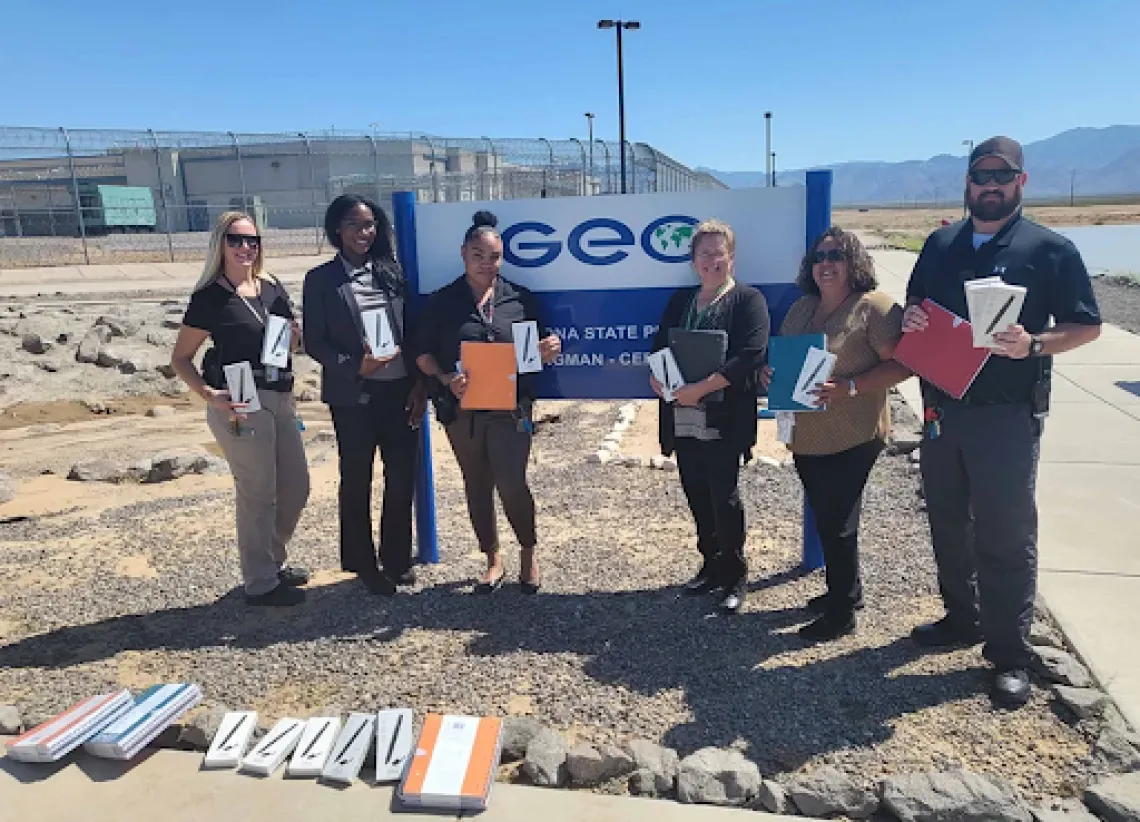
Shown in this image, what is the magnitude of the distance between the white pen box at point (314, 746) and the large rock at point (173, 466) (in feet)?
15.9

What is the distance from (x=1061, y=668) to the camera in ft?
11.9

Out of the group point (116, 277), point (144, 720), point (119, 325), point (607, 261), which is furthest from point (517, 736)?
point (116, 277)

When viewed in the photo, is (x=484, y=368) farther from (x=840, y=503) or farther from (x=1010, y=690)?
(x=1010, y=690)

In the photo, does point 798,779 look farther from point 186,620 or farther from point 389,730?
point 186,620

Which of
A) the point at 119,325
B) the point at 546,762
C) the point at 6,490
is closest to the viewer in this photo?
the point at 546,762

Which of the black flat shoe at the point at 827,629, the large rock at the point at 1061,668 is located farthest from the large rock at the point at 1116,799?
the black flat shoe at the point at 827,629

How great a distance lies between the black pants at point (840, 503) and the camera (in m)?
3.90

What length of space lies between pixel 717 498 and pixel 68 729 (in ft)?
9.79

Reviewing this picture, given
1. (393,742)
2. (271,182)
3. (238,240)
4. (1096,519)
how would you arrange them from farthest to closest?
(271,182) < (1096,519) < (238,240) < (393,742)

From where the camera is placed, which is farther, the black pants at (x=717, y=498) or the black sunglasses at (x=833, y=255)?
the black pants at (x=717, y=498)

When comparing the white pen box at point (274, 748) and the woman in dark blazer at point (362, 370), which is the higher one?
the woman in dark blazer at point (362, 370)

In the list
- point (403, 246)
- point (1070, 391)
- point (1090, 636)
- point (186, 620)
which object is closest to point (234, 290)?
point (403, 246)

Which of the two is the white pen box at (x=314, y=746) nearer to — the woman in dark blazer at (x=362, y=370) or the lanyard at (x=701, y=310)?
the woman in dark blazer at (x=362, y=370)

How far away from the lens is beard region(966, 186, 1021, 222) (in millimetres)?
3385
